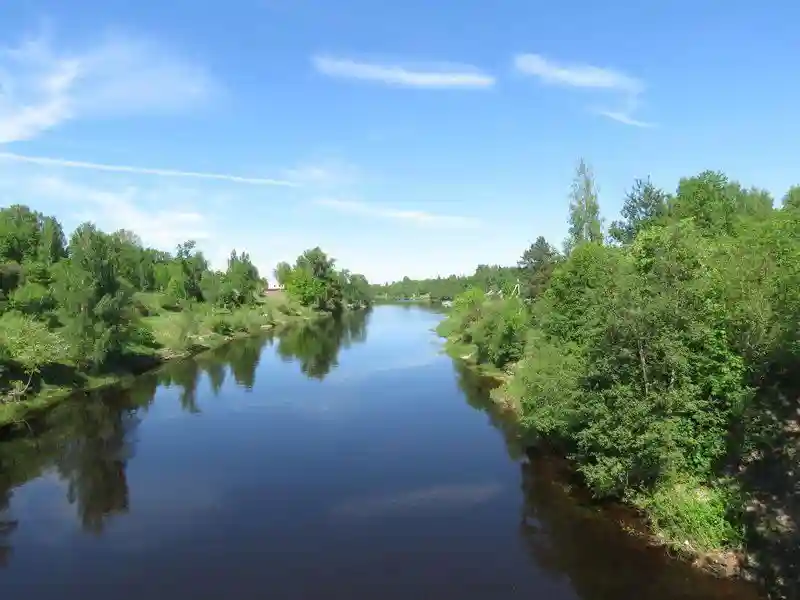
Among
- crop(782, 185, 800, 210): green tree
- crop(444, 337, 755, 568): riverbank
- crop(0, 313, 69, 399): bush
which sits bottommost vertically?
crop(444, 337, 755, 568): riverbank

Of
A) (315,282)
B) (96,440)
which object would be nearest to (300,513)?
(96,440)

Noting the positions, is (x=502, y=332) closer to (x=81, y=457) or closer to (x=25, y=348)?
(x=81, y=457)

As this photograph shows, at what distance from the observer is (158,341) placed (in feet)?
281

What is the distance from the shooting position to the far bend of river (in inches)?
908

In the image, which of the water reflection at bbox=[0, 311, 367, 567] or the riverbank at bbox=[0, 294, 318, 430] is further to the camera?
the riverbank at bbox=[0, 294, 318, 430]

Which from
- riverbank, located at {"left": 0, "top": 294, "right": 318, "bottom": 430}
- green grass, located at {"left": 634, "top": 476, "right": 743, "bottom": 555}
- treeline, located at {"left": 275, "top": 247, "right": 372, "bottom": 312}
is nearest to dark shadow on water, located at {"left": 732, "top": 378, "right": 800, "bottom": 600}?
green grass, located at {"left": 634, "top": 476, "right": 743, "bottom": 555}

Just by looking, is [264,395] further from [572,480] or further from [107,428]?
[572,480]

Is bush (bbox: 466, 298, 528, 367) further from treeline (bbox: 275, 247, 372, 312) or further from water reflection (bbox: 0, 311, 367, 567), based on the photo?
treeline (bbox: 275, 247, 372, 312)

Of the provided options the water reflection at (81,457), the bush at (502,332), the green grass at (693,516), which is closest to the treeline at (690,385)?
the green grass at (693,516)

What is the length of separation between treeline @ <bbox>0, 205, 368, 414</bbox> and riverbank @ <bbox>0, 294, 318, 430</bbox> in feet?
0.66

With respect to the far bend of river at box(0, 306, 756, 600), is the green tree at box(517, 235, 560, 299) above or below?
above

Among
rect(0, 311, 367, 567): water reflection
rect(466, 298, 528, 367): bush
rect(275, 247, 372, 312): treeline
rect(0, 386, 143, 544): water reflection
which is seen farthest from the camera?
rect(275, 247, 372, 312): treeline

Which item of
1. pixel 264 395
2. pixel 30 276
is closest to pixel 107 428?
pixel 264 395

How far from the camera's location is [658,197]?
229ft
